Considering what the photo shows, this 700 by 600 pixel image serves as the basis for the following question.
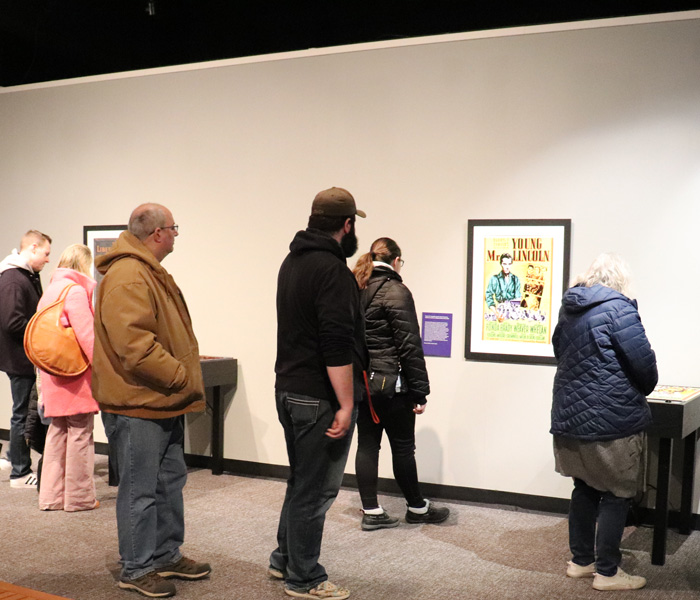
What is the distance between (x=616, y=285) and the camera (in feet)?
11.8

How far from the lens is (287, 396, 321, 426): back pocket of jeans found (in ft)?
10.3

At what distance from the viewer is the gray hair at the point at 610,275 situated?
3588 millimetres

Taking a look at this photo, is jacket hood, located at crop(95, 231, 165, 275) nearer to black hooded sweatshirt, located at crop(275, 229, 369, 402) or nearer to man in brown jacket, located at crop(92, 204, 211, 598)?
man in brown jacket, located at crop(92, 204, 211, 598)

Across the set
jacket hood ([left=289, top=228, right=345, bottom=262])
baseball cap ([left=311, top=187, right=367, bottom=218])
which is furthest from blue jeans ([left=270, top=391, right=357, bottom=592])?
baseball cap ([left=311, top=187, right=367, bottom=218])

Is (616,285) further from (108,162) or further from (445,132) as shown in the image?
(108,162)

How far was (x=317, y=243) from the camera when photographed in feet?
10.5

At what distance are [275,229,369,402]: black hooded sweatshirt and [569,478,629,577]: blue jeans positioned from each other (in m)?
1.18

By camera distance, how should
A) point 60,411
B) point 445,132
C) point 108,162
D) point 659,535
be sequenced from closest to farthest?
1. point 659,535
2. point 60,411
3. point 445,132
4. point 108,162

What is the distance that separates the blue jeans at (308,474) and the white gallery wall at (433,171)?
6.64 feet

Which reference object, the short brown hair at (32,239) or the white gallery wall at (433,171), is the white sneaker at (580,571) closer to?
the white gallery wall at (433,171)

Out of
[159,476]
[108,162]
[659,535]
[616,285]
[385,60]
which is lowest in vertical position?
[659,535]

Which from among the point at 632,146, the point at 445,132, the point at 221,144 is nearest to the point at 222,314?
the point at 221,144

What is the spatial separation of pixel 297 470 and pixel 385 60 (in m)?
3.07

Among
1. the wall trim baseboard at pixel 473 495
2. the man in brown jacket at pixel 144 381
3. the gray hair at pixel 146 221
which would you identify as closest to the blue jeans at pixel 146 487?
the man in brown jacket at pixel 144 381
